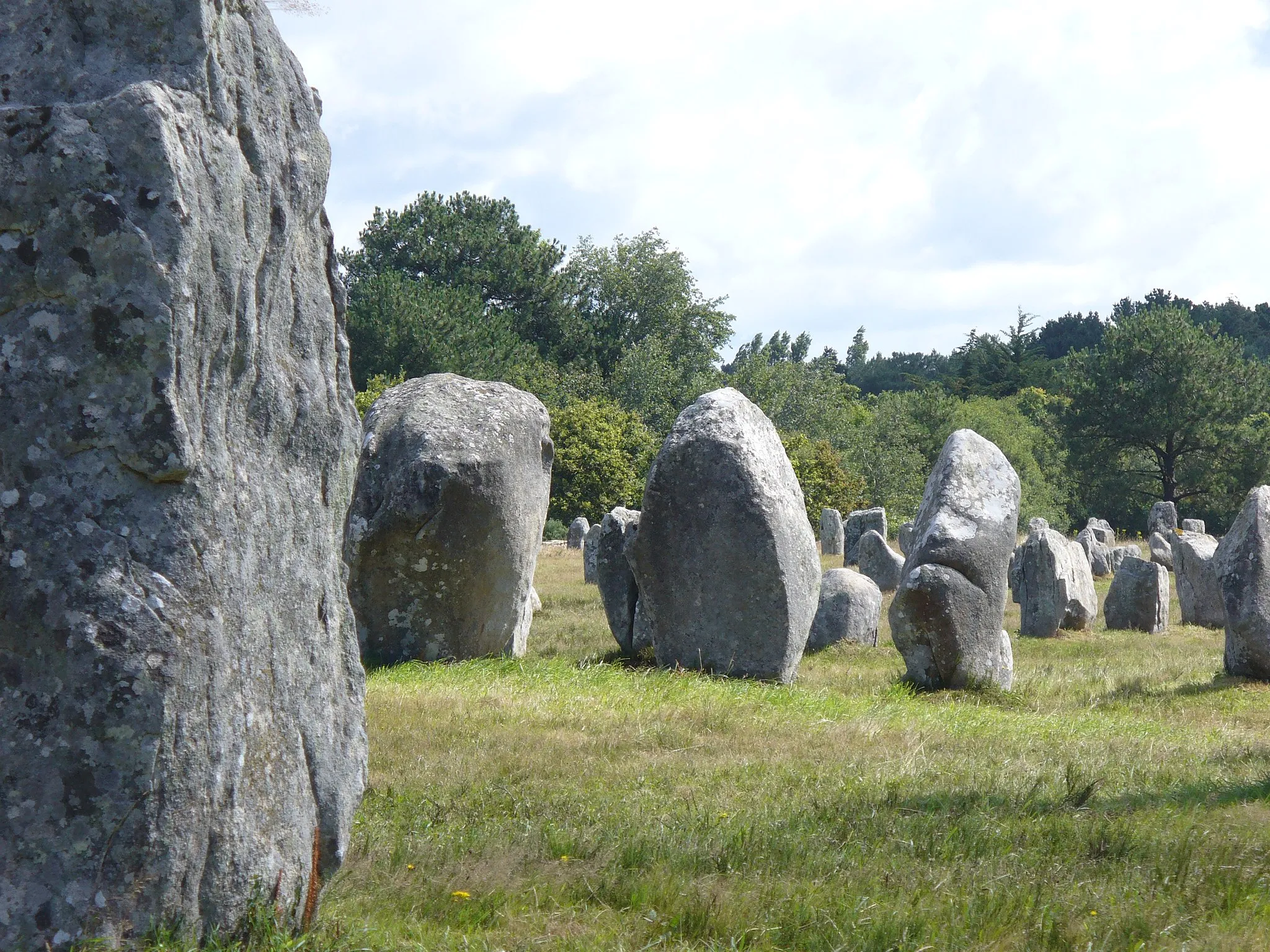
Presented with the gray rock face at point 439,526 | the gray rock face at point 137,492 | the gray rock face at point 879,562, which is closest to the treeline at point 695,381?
the gray rock face at point 879,562

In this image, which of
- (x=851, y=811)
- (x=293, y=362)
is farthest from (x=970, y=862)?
(x=293, y=362)

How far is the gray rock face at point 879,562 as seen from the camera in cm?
2131

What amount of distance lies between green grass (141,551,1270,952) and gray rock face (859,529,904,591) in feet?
37.2

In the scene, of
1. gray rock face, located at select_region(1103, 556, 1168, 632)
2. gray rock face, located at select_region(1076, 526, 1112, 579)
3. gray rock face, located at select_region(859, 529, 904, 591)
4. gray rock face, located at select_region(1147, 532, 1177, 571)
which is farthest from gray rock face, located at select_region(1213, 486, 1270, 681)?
gray rock face, located at select_region(1147, 532, 1177, 571)

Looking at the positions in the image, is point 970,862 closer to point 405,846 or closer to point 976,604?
point 405,846

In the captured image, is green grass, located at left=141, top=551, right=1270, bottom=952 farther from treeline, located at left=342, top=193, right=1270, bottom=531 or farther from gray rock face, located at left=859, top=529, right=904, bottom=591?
treeline, located at left=342, top=193, right=1270, bottom=531

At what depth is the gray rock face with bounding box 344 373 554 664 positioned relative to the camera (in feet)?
32.9

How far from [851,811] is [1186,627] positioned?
14589 millimetres

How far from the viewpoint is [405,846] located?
4.62 m

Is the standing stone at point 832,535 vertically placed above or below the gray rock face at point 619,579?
above

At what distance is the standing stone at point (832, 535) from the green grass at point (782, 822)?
2330 cm

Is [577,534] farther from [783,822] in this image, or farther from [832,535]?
[783,822]

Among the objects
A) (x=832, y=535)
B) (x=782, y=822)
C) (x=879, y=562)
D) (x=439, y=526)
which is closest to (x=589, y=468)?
(x=832, y=535)

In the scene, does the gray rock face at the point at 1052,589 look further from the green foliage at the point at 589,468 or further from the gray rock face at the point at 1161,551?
the green foliage at the point at 589,468
